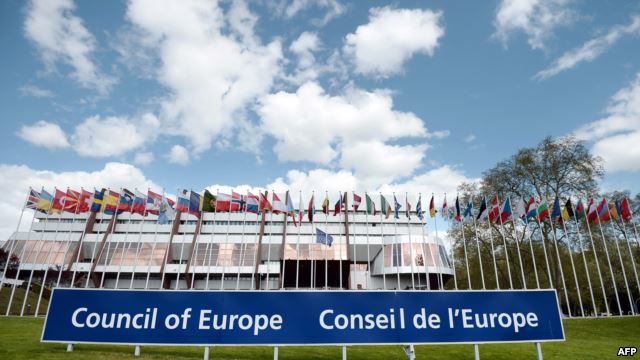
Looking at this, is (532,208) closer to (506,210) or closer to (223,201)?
(506,210)

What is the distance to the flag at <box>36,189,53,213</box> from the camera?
97.0 ft

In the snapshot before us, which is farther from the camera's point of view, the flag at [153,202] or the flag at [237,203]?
the flag at [237,203]

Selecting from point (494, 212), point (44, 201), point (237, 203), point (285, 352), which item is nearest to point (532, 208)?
point (494, 212)

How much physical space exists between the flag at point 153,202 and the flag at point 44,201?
7727 mm

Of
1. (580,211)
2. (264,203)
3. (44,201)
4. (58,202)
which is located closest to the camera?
(580,211)

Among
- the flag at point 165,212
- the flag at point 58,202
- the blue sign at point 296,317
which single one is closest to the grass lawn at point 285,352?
the blue sign at point 296,317

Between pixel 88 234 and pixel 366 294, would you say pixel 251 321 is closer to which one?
pixel 366 294

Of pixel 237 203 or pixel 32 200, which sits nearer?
pixel 32 200

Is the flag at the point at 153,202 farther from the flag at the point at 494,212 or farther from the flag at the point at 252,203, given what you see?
the flag at the point at 494,212

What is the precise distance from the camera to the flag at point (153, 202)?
32.0 m

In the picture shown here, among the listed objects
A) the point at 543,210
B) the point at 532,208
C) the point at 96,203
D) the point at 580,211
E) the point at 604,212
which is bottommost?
the point at 604,212

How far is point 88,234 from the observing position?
50719 mm

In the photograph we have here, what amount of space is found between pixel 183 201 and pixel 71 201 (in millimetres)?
9793

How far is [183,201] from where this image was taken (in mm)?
32594
